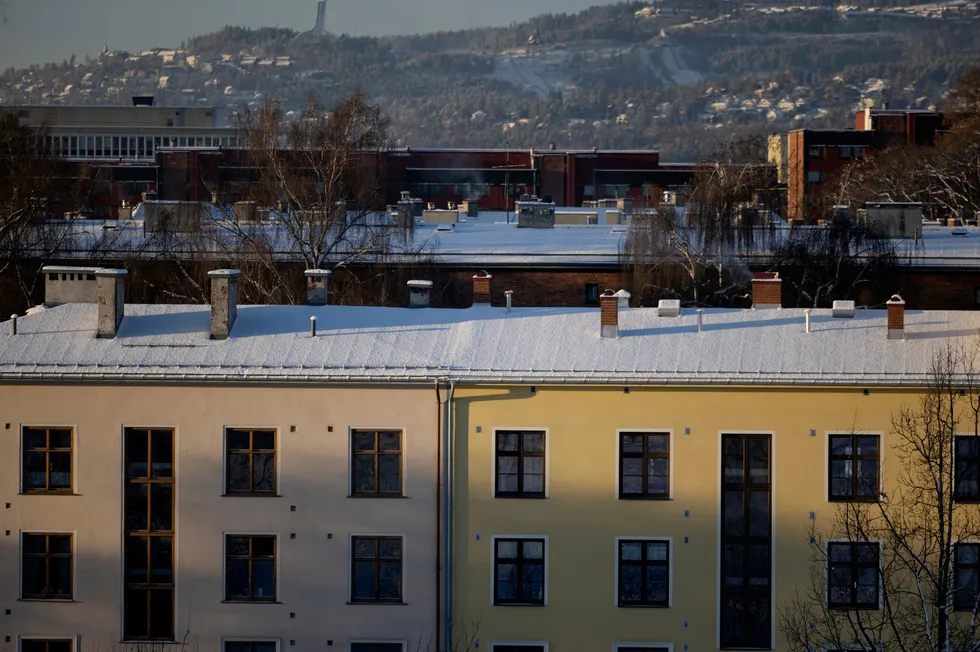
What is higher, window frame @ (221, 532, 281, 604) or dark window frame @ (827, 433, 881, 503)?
dark window frame @ (827, 433, 881, 503)

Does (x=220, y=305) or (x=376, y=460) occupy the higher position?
(x=220, y=305)

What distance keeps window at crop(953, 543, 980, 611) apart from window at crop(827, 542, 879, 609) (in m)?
1.46

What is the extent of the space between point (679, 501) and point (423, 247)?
23571 mm

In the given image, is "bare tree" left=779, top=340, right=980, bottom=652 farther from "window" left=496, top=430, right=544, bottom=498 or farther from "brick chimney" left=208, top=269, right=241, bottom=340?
"brick chimney" left=208, top=269, right=241, bottom=340

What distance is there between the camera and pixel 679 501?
30.4 m

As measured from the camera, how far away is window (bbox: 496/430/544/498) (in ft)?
101

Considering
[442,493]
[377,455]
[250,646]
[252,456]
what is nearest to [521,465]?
[442,493]

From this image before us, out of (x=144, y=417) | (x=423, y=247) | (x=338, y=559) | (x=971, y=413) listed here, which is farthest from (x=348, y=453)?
(x=423, y=247)

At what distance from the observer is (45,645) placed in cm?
3073

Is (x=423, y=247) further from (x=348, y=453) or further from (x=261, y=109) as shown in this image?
(x=348, y=453)

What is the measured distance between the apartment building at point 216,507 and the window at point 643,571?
3.46 meters

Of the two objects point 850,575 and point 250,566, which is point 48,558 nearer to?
point 250,566

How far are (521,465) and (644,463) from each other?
2271 millimetres

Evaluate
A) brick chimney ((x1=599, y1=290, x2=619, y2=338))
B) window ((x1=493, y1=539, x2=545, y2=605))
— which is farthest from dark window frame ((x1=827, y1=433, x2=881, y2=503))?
window ((x1=493, y1=539, x2=545, y2=605))
